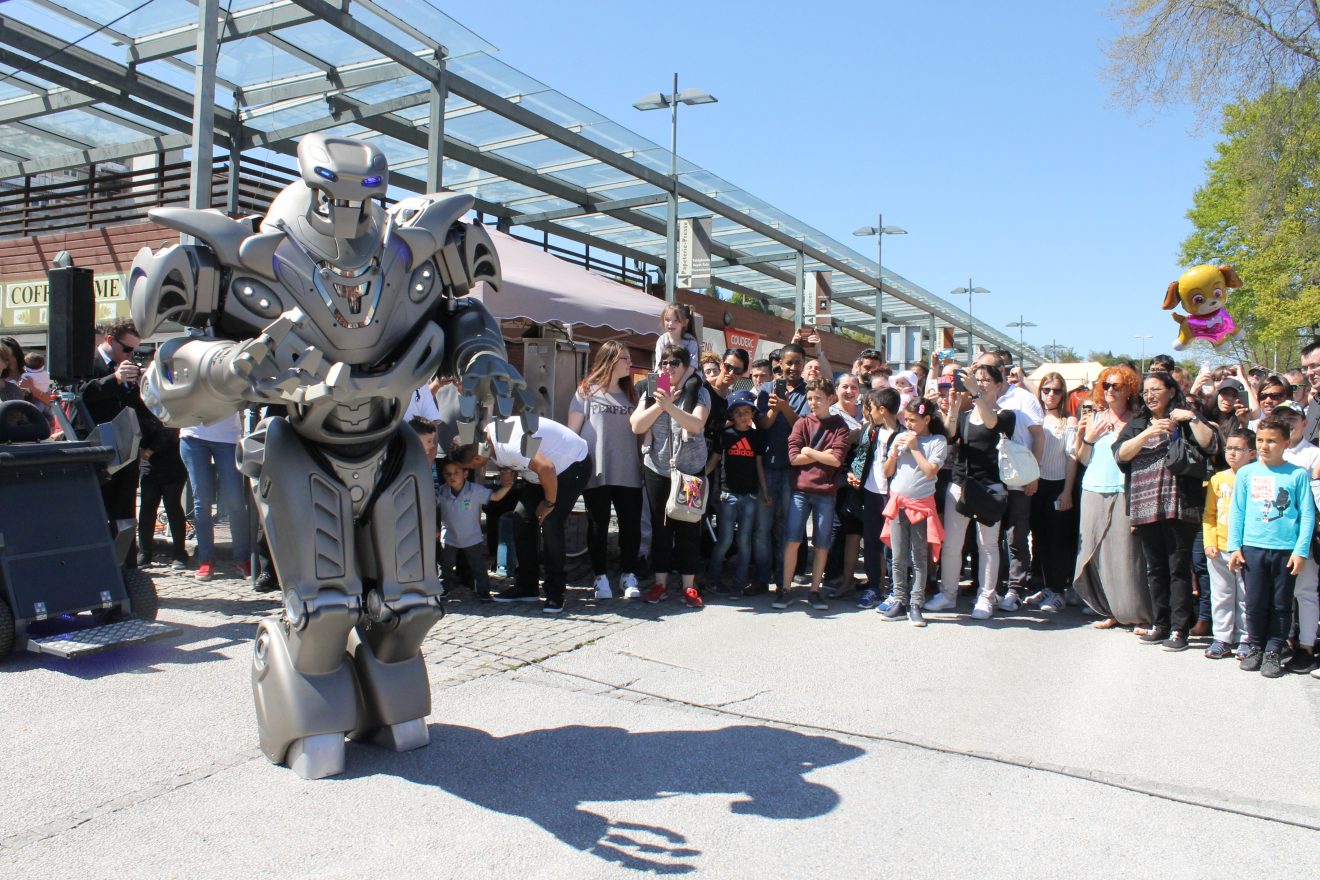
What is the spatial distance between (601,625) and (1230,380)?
4.86 meters

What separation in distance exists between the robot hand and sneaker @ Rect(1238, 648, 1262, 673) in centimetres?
410

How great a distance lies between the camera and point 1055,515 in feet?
21.8

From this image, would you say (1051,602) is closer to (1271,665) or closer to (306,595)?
(1271,665)

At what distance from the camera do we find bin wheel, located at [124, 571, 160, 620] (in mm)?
5398

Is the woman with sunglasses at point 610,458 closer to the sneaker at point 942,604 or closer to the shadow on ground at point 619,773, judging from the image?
the sneaker at point 942,604

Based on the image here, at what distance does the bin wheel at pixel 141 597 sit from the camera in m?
5.40

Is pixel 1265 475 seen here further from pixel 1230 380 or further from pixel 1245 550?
pixel 1230 380

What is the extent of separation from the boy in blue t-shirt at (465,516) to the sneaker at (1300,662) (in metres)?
4.70

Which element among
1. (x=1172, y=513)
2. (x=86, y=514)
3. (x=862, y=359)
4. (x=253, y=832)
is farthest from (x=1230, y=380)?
(x=86, y=514)

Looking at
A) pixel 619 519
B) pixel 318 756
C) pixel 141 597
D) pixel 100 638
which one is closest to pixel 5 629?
pixel 100 638

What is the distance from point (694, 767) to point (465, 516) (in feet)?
10.4

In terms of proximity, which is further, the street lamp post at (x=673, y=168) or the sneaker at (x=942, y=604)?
the street lamp post at (x=673, y=168)

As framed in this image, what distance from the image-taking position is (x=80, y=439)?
5.48 metres

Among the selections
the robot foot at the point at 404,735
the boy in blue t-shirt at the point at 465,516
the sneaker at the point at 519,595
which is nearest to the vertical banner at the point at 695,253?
the boy in blue t-shirt at the point at 465,516
